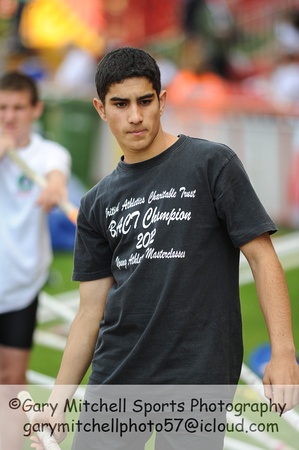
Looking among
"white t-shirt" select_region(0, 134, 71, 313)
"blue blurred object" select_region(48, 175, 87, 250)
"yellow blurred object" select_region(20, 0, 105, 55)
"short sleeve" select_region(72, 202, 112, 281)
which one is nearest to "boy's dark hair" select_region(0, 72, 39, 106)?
"white t-shirt" select_region(0, 134, 71, 313)

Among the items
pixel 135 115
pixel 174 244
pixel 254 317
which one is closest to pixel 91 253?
pixel 174 244

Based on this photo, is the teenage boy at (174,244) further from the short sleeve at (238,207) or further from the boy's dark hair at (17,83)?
the boy's dark hair at (17,83)

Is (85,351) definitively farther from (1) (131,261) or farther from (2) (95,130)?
(2) (95,130)

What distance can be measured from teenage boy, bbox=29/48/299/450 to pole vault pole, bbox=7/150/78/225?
1460 millimetres

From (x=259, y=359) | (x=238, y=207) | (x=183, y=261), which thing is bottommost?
(x=259, y=359)

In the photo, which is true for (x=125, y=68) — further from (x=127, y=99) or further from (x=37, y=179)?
(x=37, y=179)

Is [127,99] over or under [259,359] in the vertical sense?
over

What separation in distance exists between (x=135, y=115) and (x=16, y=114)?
6.45 feet

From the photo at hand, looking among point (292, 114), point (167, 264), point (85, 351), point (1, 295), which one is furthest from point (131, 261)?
point (292, 114)

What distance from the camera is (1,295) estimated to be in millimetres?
4109

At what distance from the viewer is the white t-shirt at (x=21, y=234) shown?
13.6ft

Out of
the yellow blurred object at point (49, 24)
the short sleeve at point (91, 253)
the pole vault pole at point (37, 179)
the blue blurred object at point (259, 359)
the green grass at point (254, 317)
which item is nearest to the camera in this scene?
the short sleeve at point (91, 253)

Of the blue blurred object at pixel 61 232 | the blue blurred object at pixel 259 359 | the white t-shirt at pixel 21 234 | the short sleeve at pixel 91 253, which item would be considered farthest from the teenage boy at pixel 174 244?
the blue blurred object at pixel 61 232

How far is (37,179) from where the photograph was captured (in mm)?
4141
